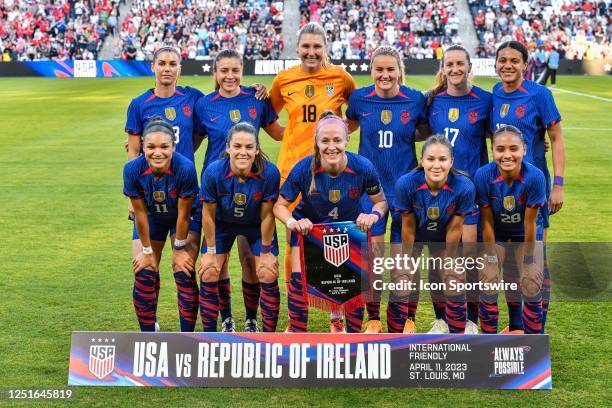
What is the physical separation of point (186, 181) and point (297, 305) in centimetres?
110

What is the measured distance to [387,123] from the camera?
6156mm

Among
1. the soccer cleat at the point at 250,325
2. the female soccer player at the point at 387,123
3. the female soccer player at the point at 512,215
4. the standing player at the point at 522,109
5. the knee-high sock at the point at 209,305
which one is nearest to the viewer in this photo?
the female soccer player at the point at 512,215

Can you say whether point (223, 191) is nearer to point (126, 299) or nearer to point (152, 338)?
point (152, 338)

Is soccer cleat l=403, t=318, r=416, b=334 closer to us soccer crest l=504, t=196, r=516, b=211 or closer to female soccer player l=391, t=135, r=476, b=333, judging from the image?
female soccer player l=391, t=135, r=476, b=333

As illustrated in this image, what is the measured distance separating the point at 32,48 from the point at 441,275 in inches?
1521

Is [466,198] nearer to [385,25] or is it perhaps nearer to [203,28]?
[203,28]

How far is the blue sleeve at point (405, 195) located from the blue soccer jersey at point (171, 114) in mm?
1565

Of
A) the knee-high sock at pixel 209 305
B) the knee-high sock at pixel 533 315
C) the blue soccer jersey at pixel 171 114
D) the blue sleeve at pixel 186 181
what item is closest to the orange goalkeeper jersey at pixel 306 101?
the blue soccer jersey at pixel 171 114

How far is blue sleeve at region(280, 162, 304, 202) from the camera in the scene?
18.4ft

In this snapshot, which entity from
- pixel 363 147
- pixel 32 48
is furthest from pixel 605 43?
pixel 363 147

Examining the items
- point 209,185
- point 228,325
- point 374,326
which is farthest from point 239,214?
point 374,326

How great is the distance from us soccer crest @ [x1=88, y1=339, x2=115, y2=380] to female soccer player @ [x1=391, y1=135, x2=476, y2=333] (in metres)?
1.92

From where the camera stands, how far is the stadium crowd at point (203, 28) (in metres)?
40.7

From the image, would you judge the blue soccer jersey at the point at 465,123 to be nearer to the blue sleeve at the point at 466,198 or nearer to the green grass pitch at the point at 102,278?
the blue sleeve at the point at 466,198
